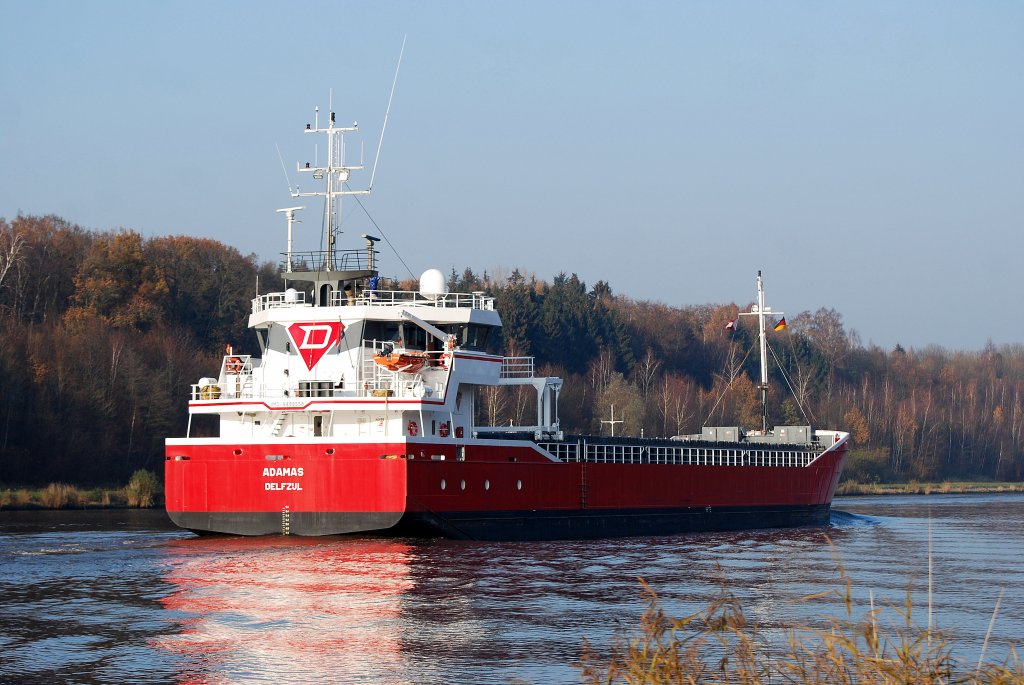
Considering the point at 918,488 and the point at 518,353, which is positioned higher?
the point at 518,353

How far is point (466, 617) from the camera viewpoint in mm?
19062

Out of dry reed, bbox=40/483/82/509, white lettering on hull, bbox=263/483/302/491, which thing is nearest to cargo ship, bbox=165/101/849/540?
white lettering on hull, bbox=263/483/302/491

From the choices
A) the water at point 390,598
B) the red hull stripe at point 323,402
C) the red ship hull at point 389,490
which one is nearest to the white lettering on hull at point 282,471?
the red ship hull at point 389,490

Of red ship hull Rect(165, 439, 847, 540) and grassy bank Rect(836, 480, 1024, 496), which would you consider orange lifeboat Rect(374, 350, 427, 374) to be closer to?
red ship hull Rect(165, 439, 847, 540)

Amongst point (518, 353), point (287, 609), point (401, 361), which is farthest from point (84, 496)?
point (518, 353)

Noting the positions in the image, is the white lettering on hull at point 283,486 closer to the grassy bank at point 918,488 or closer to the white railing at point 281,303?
the white railing at point 281,303

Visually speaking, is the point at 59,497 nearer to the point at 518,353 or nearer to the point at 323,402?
the point at 323,402

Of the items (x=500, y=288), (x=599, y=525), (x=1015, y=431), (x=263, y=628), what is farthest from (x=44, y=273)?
(x=1015, y=431)

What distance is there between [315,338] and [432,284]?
429 cm

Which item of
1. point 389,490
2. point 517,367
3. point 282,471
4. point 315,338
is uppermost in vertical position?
point 517,367

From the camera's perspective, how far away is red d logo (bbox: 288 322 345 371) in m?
30.6

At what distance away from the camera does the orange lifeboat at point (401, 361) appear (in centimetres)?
2945

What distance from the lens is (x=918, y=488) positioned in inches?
3221

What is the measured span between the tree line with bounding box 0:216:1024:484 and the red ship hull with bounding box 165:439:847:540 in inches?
650
